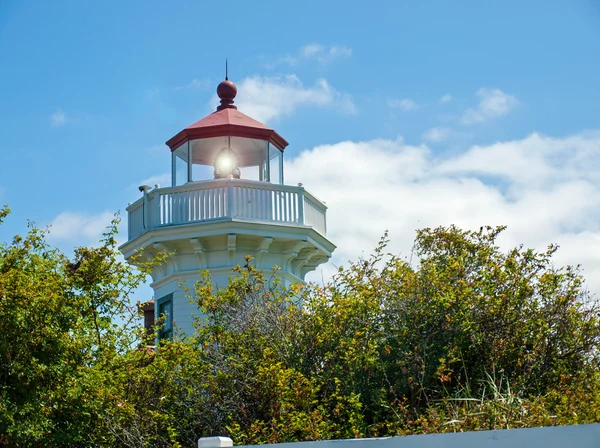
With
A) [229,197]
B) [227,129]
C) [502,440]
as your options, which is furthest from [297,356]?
[227,129]

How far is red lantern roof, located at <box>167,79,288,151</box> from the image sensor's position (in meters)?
19.4

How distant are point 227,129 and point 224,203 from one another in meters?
2.00

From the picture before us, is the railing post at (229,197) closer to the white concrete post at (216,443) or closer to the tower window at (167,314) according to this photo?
the tower window at (167,314)

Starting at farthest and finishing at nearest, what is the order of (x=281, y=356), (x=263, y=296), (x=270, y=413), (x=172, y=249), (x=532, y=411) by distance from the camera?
(x=172, y=249) < (x=263, y=296) < (x=281, y=356) < (x=270, y=413) < (x=532, y=411)

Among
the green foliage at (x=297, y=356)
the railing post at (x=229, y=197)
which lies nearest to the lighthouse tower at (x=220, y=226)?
the railing post at (x=229, y=197)

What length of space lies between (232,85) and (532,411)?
1312 cm

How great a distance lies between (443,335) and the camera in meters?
11.5

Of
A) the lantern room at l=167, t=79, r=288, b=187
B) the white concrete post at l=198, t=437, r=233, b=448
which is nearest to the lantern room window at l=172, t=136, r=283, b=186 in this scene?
the lantern room at l=167, t=79, r=288, b=187

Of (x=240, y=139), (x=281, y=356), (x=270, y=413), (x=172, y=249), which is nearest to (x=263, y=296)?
(x=281, y=356)

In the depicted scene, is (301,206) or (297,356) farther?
(301,206)

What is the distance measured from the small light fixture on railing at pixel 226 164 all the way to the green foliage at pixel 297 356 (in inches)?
301

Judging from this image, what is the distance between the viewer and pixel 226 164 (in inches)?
792

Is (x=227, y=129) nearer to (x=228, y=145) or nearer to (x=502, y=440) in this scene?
(x=228, y=145)

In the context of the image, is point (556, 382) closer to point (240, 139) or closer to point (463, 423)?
point (463, 423)
